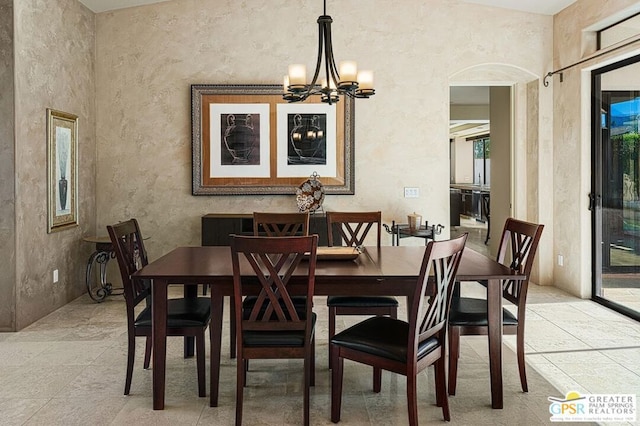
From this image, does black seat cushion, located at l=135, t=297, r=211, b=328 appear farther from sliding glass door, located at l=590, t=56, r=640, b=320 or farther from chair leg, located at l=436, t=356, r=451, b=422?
sliding glass door, located at l=590, t=56, r=640, b=320

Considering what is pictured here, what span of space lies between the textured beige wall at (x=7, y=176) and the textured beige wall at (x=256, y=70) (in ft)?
5.15

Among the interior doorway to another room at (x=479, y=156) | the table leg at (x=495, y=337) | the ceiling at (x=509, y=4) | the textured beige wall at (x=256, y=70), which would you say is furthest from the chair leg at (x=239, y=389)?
the interior doorway to another room at (x=479, y=156)

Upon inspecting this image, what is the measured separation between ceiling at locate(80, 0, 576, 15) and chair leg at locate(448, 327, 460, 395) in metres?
4.07

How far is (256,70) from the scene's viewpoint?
5895 mm

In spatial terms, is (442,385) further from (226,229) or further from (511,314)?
(226,229)

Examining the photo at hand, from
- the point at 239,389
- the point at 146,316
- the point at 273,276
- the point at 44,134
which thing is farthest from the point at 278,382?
the point at 44,134

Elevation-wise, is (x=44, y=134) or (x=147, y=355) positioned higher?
(x=44, y=134)

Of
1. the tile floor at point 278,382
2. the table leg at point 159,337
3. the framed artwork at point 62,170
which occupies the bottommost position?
the tile floor at point 278,382

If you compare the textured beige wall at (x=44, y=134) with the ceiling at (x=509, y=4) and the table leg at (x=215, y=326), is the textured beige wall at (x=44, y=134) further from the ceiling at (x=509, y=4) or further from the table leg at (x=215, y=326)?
the table leg at (x=215, y=326)

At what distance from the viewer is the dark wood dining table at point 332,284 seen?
275cm

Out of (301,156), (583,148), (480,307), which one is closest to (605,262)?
(583,148)

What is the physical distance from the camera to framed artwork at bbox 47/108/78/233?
4.89 metres

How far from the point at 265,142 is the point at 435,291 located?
3.64m

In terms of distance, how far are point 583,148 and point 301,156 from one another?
290 cm
